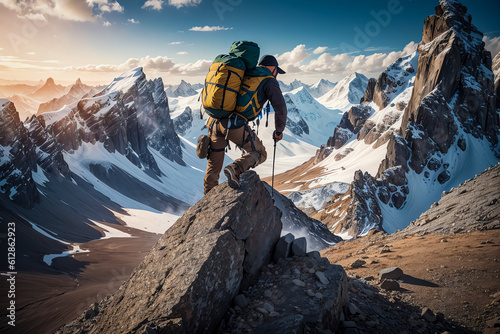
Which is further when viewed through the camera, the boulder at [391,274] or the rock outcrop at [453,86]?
the rock outcrop at [453,86]

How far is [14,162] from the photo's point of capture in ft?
128

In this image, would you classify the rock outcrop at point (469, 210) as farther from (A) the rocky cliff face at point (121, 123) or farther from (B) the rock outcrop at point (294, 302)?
(A) the rocky cliff face at point (121, 123)

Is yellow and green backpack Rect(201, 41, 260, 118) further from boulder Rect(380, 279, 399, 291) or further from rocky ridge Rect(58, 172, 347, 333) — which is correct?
boulder Rect(380, 279, 399, 291)

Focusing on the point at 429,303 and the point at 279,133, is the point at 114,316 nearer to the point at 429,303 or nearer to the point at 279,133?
the point at 279,133

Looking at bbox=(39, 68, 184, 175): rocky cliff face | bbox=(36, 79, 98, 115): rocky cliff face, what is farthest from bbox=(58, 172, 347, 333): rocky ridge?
bbox=(36, 79, 98, 115): rocky cliff face

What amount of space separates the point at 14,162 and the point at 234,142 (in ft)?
152

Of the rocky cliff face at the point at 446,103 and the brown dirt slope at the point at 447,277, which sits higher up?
the rocky cliff face at the point at 446,103

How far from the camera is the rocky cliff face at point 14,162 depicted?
3631 cm

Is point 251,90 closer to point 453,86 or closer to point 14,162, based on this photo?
point 14,162

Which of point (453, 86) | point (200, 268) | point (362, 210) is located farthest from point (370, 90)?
point (200, 268)

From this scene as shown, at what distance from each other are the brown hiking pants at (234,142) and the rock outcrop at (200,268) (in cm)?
45

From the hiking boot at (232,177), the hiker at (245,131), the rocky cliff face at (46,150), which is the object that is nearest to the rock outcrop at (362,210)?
the hiker at (245,131)

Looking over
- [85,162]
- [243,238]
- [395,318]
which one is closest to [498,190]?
[395,318]

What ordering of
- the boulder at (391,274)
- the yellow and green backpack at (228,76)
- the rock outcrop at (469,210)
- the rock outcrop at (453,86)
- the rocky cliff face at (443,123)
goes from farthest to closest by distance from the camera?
the rock outcrop at (453,86) → the rocky cliff face at (443,123) → the rock outcrop at (469,210) → the boulder at (391,274) → the yellow and green backpack at (228,76)
